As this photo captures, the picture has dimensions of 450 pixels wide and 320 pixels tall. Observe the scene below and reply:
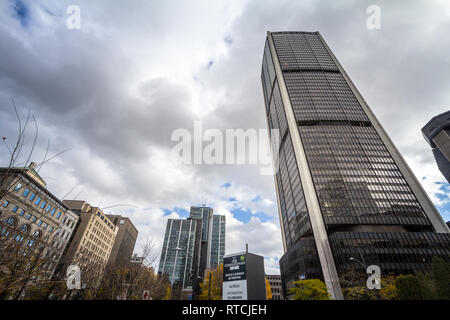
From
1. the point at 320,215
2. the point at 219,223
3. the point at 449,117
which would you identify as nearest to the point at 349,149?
the point at 320,215

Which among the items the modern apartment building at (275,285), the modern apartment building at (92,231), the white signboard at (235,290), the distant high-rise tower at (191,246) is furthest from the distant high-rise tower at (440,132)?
the modern apartment building at (92,231)

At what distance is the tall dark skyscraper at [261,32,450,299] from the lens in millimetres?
54469

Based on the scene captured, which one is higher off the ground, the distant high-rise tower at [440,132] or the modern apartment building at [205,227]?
the distant high-rise tower at [440,132]

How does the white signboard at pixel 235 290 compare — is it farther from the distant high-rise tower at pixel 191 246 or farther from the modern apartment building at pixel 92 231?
the distant high-rise tower at pixel 191 246

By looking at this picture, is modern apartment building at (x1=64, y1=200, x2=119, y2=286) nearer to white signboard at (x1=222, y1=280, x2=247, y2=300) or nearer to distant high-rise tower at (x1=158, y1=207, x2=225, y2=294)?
distant high-rise tower at (x1=158, y1=207, x2=225, y2=294)

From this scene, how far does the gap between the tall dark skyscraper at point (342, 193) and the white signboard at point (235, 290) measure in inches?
1753

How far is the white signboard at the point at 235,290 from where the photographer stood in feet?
34.3

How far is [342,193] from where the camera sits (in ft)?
218

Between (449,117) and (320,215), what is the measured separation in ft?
319

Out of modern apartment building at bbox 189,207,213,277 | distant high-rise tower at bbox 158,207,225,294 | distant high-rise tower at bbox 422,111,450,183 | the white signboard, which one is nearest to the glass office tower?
distant high-rise tower at bbox 158,207,225,294

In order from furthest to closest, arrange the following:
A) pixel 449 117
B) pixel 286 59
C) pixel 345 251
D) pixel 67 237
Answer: pixel 286 59 < pixel 449 117 < pixel 67 237 < pixel 345 251
